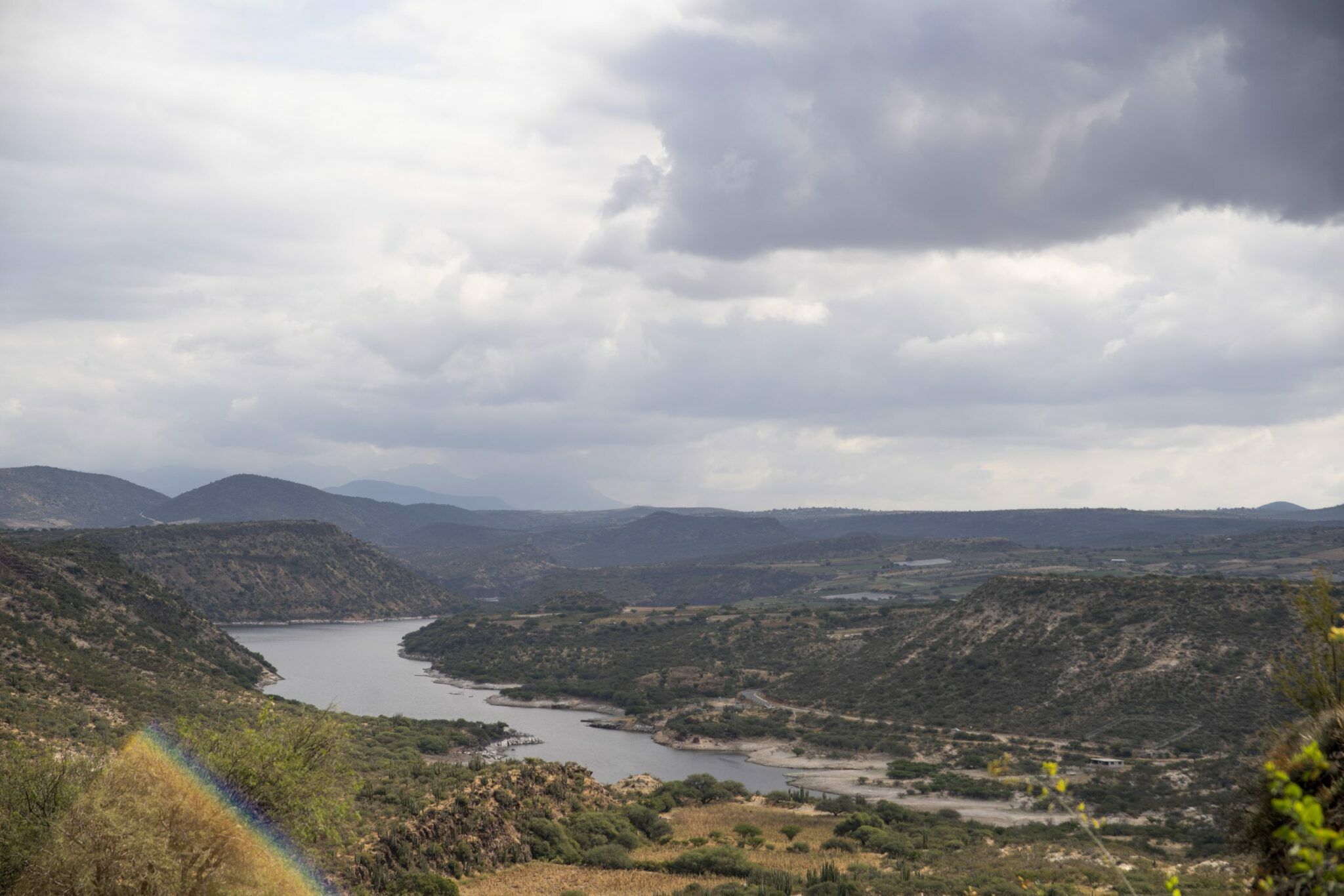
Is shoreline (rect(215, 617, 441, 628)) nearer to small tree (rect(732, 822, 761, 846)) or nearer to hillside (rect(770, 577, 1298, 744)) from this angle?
hillside (rect(770, 577, 1298, 744))

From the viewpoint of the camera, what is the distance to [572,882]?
33.8m

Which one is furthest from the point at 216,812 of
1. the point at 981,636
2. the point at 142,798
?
the point at 981,636

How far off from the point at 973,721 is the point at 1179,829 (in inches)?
1313

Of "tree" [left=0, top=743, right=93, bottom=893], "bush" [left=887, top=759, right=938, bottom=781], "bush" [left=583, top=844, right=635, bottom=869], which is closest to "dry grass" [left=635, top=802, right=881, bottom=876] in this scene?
"bush" [left=583, top=844, right=635, bottom=869]

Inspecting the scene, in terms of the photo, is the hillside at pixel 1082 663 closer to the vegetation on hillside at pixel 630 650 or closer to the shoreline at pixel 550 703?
the vegetation on hillside at pixel 630 650

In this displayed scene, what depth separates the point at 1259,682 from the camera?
238 feet

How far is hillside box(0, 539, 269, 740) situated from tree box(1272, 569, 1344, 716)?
47.8 metres

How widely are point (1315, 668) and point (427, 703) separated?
10445 centimetres

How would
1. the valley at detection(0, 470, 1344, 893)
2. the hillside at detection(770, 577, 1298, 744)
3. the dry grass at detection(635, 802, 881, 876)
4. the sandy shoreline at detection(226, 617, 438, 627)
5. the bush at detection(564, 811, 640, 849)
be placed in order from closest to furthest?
the valley at detection(0, 470, 1344, 893) → the dry grass at detection(635, 802, 881, 876) → the bush at detection(564, 811, 640, 849) → the hillside at detection(770, 577, 1298, 744) → the sandy shoreline at detection(226, 617, 438, 627)

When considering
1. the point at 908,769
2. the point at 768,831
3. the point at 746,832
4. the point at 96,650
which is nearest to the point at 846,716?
the point at 908,769

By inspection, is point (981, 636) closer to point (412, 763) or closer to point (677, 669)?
point (677, 669)

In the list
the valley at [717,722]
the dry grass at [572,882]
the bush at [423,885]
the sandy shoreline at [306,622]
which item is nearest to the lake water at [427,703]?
the valley at [717,722]

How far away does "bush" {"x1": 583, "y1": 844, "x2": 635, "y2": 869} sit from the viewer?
37.0 meters

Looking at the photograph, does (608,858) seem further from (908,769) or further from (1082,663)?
(1082,663)
